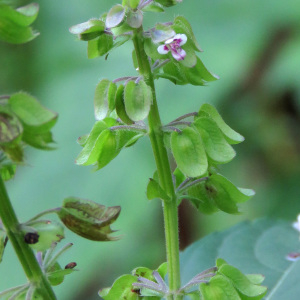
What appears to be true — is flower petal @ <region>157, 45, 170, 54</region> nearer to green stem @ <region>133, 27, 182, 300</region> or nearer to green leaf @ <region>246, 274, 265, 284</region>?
green stem @ <region>133, 27, 182, 300</region>

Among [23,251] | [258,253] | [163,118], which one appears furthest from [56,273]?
[163,118]

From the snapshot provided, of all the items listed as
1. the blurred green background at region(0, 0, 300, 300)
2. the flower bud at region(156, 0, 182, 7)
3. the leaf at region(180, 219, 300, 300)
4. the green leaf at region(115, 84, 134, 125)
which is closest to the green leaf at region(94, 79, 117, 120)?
the green leaf at region(115, 84, 134, 125)

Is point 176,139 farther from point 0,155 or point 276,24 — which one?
point 276,24

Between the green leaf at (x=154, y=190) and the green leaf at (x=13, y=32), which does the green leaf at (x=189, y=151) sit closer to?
the green leaf at (x=154, y=190)

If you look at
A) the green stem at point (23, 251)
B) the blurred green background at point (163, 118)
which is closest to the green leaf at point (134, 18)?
the green stem at point (23, 251)

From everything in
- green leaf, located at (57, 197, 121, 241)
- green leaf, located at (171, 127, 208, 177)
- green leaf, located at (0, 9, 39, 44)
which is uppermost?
green leaf, located at (0, 9, 39, 44)

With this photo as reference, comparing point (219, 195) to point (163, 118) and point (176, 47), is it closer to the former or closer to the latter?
point (176, 47)
